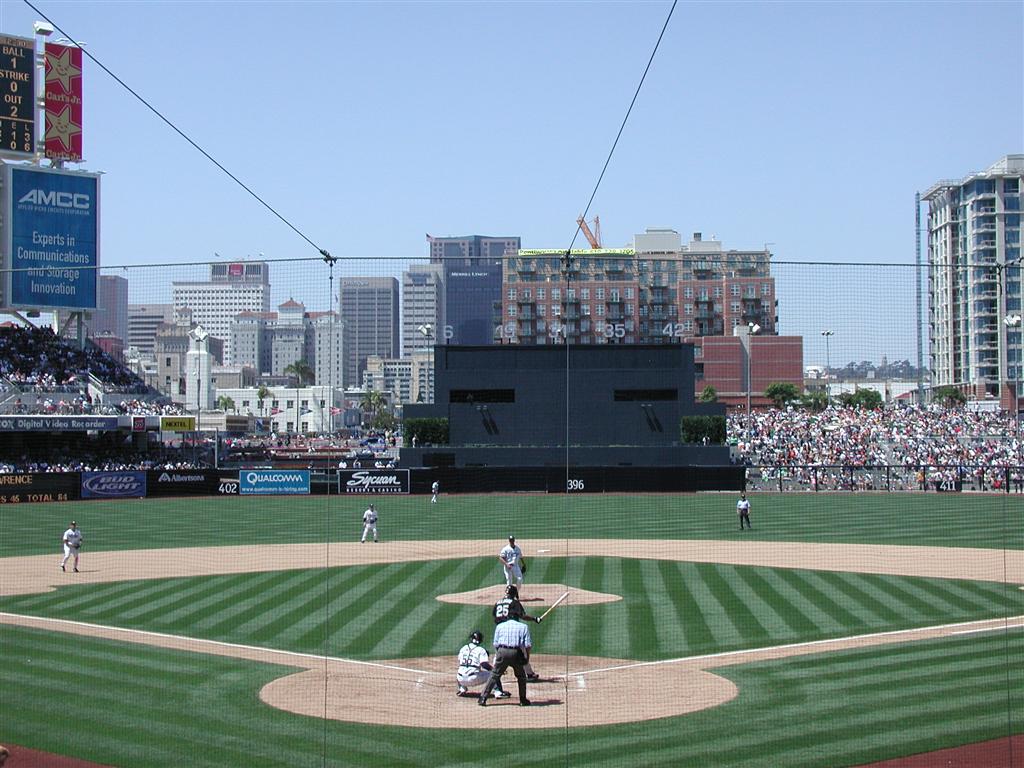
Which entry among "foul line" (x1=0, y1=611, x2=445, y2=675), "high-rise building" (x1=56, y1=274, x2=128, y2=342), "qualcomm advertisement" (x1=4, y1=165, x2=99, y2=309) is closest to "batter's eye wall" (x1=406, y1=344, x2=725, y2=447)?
"qualcomm advertisement" (x1=4, y1=165, x2=99, y2=309)

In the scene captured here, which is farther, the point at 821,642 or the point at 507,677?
the point at 821,642

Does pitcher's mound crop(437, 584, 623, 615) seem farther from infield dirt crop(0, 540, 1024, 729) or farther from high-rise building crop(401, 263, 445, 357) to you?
high-rise building crop(401, 263, 445, 357)

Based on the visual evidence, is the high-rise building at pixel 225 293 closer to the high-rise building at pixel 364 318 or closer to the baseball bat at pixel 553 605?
the high-rise building at pixel 364 318

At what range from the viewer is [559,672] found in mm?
14961

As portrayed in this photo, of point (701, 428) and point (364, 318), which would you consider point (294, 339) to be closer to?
point (364, 318)

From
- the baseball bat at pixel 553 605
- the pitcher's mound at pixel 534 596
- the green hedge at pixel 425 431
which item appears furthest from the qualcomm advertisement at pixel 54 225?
the baseball bat at pixel 553 605

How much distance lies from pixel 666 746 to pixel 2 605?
15375 millimetres

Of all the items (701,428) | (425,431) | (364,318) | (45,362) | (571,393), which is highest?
(45,362)

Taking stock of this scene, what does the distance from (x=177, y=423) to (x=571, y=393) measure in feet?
51.8

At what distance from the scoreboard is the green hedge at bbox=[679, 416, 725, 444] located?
106ft

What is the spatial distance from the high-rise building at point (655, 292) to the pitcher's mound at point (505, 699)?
474 cm

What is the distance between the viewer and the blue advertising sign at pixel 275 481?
151 ft

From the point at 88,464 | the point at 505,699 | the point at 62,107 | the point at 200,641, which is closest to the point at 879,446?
the point at 200,641

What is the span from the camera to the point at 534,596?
21.4m
